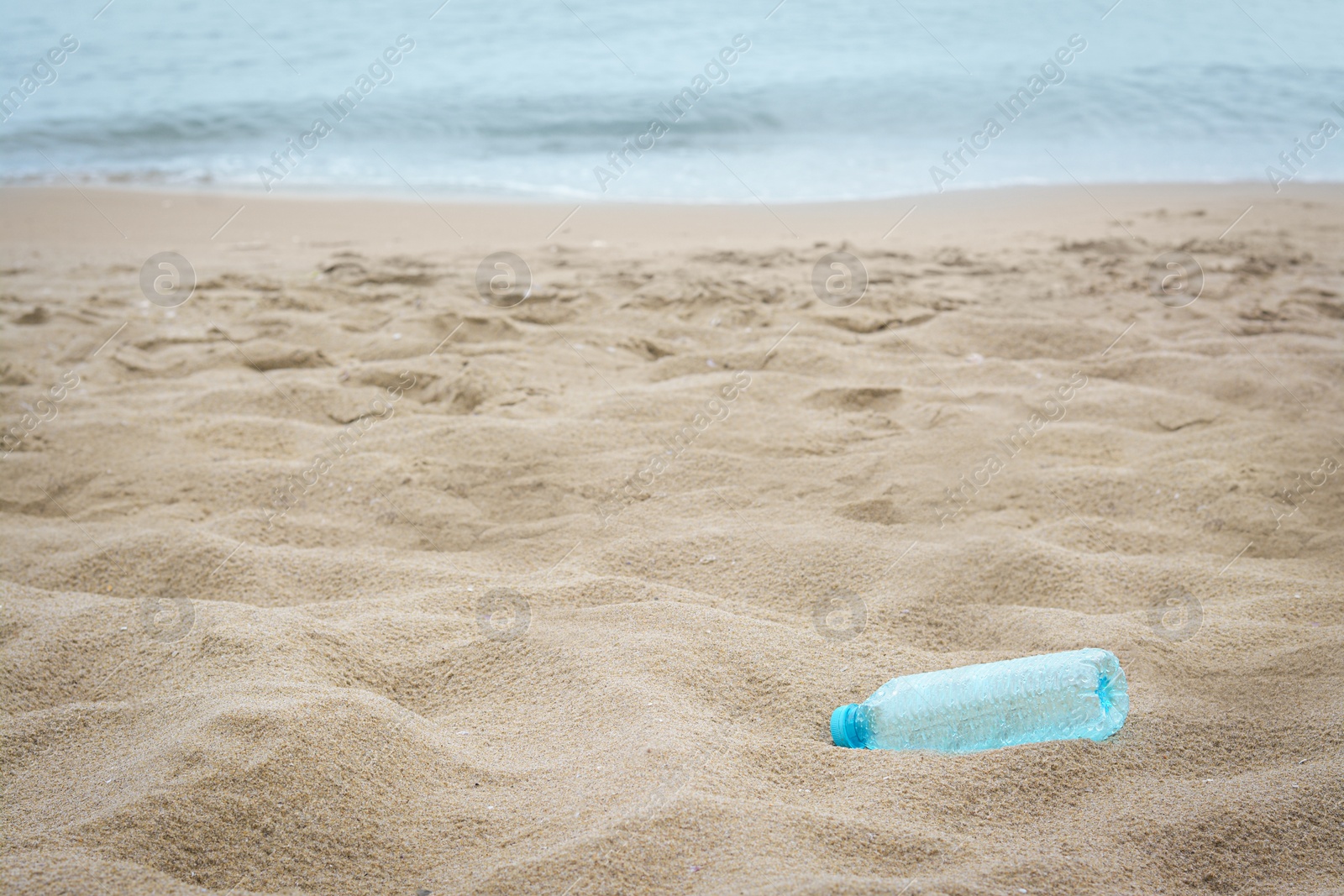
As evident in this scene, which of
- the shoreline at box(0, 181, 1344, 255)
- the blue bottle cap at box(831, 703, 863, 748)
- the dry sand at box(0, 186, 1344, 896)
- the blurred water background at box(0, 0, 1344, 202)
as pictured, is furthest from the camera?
the blurred water background at box(0, 0, 1344, 202)

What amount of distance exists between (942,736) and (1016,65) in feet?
36.5

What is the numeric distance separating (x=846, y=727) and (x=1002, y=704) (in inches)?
12.8

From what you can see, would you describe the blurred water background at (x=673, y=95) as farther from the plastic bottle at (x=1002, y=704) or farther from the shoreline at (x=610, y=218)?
the plastic bottle at (x=1002, y=704)

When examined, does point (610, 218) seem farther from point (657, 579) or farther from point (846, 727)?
point (846, 727)

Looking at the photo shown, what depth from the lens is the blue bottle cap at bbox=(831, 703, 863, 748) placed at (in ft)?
5.25

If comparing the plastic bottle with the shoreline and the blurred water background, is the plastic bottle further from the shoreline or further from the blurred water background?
the blurred water background

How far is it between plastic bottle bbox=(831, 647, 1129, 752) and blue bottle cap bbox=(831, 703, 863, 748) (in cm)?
3

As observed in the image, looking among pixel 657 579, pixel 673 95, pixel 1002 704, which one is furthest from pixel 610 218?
pixel 1002 704

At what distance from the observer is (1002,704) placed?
1.71 meters

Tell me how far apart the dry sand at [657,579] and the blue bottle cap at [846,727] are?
0.14ft

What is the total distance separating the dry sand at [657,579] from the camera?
4.48ft

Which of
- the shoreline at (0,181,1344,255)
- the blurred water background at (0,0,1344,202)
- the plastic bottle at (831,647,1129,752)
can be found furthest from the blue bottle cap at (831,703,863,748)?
the blurred water background at (0,0,1344,202)

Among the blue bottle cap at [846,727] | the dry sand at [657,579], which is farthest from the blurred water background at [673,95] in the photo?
the blue bottle cap at [846,727]

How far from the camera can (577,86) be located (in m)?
10.6
